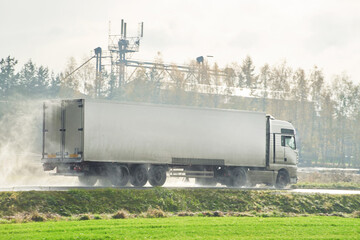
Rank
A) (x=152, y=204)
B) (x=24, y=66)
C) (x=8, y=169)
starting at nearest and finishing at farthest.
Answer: (x=152, y=204) → (x=8, y=169) → (x=24, y=66)

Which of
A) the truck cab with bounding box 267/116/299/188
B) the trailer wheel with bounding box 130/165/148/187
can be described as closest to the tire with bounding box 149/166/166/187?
the trailer wheel with bounding box 130/165/148/187

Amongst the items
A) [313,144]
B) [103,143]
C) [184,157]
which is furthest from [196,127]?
[313,144]

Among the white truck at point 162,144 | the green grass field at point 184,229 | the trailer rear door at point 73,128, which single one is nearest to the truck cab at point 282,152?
the white truck at point 162,144

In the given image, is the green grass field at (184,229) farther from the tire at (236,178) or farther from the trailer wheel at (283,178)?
the trailer wheel at (283,178)

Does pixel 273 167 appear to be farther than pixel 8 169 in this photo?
No

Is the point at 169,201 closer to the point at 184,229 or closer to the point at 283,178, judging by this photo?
the point at 184,229

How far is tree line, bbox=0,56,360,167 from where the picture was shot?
8794 cm

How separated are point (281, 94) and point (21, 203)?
6985cm

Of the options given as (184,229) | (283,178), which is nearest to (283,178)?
(283,178)

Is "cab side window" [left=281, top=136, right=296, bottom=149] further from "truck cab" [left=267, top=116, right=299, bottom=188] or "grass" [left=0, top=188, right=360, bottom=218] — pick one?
"grass" [left=0, top=188, right=360, bottom=218]

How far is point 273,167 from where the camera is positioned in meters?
36.8

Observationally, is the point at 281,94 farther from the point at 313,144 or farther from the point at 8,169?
the point at 8,169

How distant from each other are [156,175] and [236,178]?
508 cm

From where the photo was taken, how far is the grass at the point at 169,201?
22438mm
